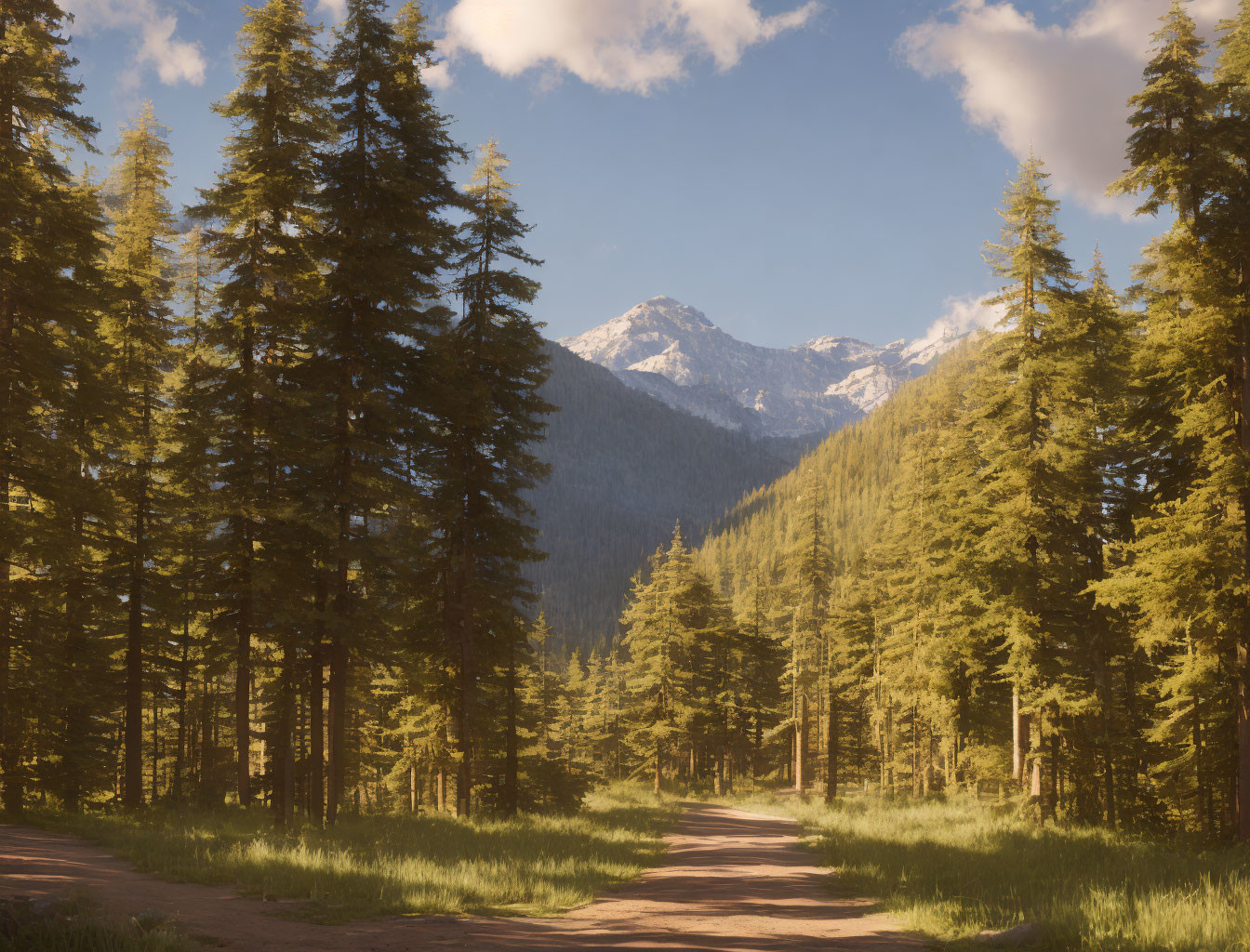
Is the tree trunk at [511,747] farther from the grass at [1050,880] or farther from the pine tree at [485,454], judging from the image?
the grass at [1050,880]

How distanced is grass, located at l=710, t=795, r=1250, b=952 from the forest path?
1.00 meters

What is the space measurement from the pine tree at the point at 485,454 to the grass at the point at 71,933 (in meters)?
13.8

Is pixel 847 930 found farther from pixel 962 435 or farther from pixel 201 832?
pixel 962 435

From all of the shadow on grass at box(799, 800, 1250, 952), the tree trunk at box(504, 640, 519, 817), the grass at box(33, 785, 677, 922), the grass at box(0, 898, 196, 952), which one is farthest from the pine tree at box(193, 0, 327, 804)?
the shadow on grass at box(799, 800, 1250, 952)

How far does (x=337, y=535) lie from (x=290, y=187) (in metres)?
9.35

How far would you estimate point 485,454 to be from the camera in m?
22.9

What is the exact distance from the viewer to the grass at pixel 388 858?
10.4 meters

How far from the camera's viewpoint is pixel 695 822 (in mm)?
29656

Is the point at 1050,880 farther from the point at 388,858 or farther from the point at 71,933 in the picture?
the point at 71,933

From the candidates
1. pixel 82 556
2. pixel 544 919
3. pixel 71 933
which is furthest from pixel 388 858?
pixel 82 556

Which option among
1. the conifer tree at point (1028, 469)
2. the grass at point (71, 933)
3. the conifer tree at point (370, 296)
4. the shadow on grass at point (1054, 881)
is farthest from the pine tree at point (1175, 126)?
the grass at point (71, 933)

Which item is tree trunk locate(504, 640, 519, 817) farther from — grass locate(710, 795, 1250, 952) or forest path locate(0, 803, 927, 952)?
forest path locate(0, 803, 927, 952)

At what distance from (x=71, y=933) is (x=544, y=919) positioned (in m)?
5.53

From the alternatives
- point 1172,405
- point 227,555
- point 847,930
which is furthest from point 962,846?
point 227,555
